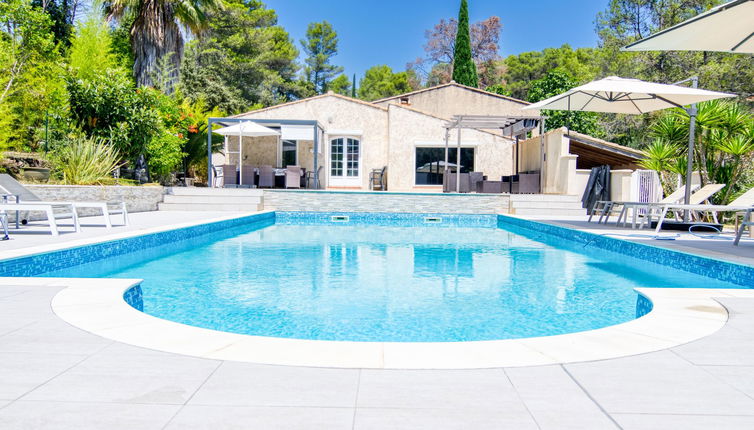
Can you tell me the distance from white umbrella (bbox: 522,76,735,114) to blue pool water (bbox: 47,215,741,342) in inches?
119

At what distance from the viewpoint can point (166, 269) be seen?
606cm

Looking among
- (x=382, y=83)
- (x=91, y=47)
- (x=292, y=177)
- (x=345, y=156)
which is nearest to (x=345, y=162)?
(x=345, y=156)

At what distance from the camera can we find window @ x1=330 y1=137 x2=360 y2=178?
63.6 feet

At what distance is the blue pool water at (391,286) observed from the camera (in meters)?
3.93

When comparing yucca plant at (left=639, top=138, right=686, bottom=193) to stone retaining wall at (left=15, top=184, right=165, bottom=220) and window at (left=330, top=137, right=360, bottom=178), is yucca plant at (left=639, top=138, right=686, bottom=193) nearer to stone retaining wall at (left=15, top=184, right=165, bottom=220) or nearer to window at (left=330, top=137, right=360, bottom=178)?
window at (left=330, top=137, right=360, bottom=178)

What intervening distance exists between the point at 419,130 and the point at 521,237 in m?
9.55

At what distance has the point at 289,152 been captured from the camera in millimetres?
19734

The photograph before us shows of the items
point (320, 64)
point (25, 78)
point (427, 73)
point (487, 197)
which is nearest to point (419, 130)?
point (487, 197)

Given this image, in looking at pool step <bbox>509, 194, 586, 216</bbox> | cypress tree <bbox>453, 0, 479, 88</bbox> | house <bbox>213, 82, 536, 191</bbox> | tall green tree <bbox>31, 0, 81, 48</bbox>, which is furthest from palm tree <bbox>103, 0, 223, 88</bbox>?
cypress tree <bbox>453, 0, 479, 88</bbox>

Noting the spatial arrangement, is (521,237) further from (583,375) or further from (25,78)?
(25,78)

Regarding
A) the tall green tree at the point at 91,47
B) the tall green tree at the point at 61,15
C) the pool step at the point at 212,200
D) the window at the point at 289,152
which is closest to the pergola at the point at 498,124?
the pool step at the point at 212,200

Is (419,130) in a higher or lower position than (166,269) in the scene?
higher

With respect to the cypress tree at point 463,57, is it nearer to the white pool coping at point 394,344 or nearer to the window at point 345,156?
the window at point 345,156

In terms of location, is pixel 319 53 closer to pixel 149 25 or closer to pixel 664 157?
pixel 149 25
